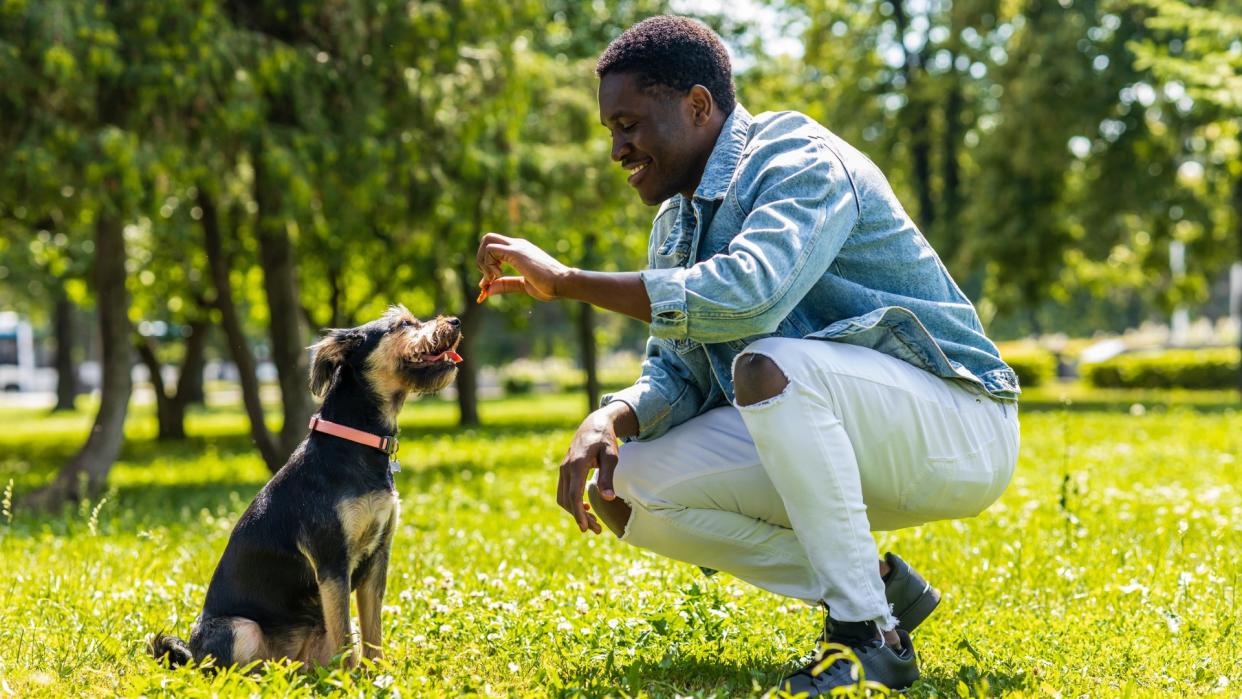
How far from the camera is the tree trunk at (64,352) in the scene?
109ft

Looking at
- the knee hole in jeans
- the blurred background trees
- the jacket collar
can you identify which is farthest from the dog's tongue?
the blurred background trees

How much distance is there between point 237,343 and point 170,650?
23.5 ft

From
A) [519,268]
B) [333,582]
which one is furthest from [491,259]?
[333,582]

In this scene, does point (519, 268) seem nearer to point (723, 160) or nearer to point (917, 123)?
point (723, 160)

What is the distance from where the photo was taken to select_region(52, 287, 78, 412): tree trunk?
33.3m

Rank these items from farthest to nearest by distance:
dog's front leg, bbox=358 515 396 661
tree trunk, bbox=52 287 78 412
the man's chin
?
1. tree trunk, bbox=52 287 78 412
2. dog's front leg, bbox=358 515 396 661
3. the man's chin

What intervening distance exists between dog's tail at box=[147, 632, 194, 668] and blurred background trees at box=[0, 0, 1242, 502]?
455 cm

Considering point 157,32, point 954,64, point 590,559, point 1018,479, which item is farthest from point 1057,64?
point 590,559

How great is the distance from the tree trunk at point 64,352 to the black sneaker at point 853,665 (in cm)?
3010

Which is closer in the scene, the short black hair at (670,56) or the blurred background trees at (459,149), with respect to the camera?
the short black hair at (670,56)

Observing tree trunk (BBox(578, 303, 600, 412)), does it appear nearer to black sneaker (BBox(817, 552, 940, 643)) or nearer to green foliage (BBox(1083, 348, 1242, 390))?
black sneaker (BBox(817, 552, 940, 643))

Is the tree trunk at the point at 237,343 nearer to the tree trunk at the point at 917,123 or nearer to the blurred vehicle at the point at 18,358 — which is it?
the tree trunk at the point at 917,123

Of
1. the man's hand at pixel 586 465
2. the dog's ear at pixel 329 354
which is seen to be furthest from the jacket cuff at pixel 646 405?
the dog's ear at pixel 329 354

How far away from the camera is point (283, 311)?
1185 cm
